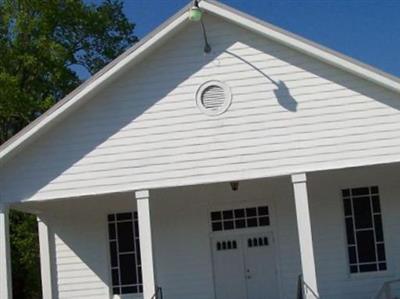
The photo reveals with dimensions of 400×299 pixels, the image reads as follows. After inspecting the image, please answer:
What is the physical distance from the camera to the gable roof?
1512 centimetres

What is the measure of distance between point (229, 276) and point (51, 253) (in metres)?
4.29

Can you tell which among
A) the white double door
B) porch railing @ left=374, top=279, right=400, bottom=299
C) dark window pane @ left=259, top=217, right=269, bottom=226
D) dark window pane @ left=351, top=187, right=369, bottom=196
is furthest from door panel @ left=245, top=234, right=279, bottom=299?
porch railing @ left=374, top=279, right=400, bottom=299

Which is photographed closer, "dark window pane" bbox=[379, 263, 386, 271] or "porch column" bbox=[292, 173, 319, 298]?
"porch column" bbox=[292, 173, 319, 298]

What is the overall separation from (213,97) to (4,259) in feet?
16.9

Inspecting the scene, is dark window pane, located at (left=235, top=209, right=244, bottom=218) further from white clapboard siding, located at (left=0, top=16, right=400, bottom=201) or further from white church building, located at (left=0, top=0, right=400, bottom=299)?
white clapboard siding, located at (left=0, top=16, right=400, bottom=201)

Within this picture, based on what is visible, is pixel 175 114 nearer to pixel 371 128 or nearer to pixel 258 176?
pixel 258 176

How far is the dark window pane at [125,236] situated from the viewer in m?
19.4

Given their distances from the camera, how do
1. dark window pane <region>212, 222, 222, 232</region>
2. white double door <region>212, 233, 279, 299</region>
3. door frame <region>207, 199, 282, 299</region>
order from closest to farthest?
1. door frame <region>207, 199, 282, 299</region>
2. white double door <region>212, 233, 279, 299</region>
3. dark window pane <region>212, 222, 222, 232</region>

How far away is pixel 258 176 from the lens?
15.3 meters

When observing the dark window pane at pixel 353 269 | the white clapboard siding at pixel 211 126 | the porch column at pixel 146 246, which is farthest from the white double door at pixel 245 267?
the white clapboard siding at pixel 211 126

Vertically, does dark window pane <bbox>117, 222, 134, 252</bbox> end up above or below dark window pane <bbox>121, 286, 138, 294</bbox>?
above

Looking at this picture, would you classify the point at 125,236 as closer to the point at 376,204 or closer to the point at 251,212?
the point at 251,212

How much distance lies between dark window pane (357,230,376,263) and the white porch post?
284 inches

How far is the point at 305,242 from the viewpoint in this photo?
588 inches
